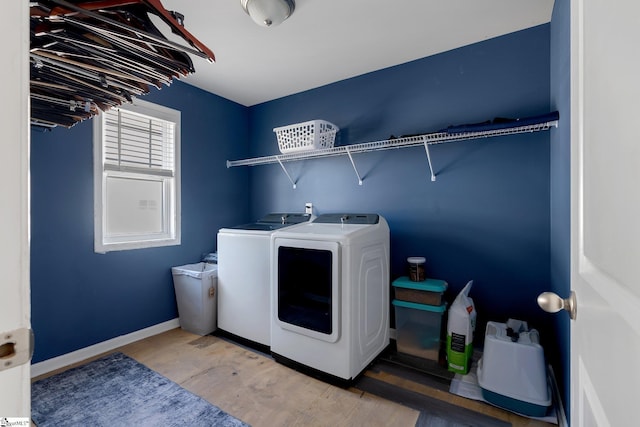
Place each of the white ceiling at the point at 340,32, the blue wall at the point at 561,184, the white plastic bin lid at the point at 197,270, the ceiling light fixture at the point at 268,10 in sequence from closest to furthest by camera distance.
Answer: the blue wall at the point at 561,184
the ceiling light fixture at the point at 268,10
the white ceiling at the point at 340,32
the white plastic bin lid at the point at 197,270

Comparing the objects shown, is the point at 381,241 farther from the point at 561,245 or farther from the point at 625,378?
the point at 625,378

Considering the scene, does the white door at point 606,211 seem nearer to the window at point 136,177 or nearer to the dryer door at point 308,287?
the dryer door at point 308,287

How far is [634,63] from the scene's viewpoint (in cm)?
38

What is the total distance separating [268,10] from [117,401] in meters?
2.51

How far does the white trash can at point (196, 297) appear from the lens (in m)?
2.67

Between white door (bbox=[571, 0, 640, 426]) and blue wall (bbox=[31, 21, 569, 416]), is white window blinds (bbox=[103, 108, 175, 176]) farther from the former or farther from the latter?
white door (bbox=[571, 0, 640, 426])

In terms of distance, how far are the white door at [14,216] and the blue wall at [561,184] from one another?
6.05 ft

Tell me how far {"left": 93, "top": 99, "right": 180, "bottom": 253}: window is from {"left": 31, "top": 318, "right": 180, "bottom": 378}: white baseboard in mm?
751

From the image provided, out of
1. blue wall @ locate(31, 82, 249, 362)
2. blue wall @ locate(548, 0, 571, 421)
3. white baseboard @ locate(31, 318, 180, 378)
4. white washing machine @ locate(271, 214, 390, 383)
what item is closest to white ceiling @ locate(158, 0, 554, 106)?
blue wall @ locate(548, 0, 571, 421)

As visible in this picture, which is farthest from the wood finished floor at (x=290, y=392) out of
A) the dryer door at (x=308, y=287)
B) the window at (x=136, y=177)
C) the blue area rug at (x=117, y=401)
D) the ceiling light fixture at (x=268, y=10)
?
the ceiling light fixture at (x=268, y=10)

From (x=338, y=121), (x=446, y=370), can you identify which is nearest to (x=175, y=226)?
(x=338, y=121)

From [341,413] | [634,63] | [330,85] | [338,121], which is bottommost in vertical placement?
[341,413]

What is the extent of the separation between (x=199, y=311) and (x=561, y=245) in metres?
2.71

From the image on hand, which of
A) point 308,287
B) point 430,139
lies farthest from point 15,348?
point 430,139
